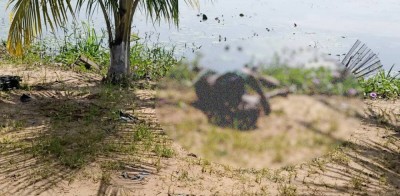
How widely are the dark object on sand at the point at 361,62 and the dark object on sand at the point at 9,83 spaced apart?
5.14 metres

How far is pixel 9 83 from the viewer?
671 centimetres

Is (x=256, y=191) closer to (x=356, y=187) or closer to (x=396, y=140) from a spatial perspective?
(x=356, y=187)

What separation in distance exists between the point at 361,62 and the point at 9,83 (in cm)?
579

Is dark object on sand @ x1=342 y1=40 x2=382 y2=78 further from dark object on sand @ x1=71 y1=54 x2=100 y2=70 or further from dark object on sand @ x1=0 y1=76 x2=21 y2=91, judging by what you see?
dark object on sand @ x1=0 y1=76 x2=21 y2=91

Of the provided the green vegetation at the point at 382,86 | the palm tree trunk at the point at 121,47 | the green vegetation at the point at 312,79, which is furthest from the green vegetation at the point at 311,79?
the palm tree trunk at the point at 121,47

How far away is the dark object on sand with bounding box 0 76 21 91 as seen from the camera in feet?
21.8

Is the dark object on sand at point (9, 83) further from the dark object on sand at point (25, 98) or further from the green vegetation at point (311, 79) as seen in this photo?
the green vegetation at point (311, 79)

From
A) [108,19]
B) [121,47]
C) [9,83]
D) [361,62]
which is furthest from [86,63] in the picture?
[361,62]

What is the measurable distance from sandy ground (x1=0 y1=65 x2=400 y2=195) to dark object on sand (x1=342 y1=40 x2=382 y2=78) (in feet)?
8.78

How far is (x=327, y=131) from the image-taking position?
499cm

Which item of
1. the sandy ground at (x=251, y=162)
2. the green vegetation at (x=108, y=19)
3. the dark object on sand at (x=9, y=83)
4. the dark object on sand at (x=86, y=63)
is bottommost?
the sandy ground at (x=251, y=162)

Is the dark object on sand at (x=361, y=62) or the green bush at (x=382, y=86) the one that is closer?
the green bush at (x=382, y=86)

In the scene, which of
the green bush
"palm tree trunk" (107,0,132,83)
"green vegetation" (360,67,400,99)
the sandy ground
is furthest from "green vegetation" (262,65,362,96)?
"palm tree trunk" (107,0,132,83)

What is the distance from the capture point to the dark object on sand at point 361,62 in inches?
340
